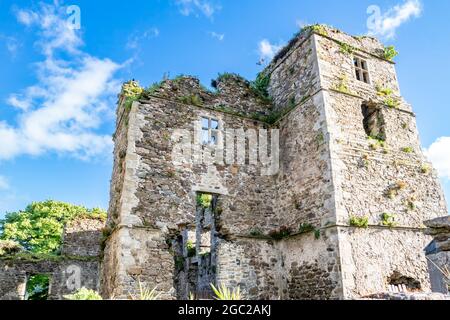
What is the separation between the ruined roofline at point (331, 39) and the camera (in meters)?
12.9

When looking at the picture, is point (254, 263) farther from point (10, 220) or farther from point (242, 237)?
point (10, 220)

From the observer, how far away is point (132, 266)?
9773mm

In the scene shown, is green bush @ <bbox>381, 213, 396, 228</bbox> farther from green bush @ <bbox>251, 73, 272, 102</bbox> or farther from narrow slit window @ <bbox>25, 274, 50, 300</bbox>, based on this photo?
narrow slit window @ <bbox>25, 274, 50, 300</bbox>

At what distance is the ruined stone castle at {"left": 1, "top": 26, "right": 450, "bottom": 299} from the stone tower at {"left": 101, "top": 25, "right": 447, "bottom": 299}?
0.13 feet

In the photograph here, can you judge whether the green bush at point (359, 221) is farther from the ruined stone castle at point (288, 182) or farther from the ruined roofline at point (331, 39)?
the ruined roofline at point (331, 39)

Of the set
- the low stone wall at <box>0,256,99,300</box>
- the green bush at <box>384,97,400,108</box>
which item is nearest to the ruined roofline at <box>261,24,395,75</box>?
the green bush at <box>384,97,400,108</box>

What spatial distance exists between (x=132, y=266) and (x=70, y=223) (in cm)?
1050

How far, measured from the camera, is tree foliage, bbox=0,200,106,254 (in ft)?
86.6

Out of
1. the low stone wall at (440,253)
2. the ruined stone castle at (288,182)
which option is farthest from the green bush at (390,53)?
the low stone wall at (440,253)

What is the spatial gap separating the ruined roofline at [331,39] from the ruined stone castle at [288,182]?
6 centimetres

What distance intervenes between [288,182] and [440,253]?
691cm

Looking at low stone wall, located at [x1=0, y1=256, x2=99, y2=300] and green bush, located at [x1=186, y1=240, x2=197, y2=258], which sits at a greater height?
green bush, located at [x1=186, y1=240, x2=197, y2=258]
